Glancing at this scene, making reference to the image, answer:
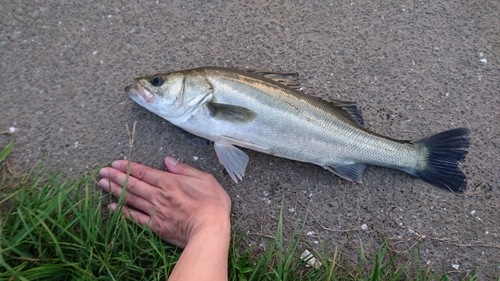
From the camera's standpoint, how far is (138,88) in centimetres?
262

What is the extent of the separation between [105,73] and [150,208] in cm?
122

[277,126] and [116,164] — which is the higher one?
[277,126]

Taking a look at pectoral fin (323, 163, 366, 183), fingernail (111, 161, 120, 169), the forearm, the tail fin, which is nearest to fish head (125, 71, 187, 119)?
fingernail (111, 161, 120, 169)

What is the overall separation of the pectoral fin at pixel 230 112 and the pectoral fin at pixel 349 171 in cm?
74

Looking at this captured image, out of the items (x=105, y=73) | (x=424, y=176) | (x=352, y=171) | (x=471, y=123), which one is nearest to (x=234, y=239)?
(x=352, y=171)

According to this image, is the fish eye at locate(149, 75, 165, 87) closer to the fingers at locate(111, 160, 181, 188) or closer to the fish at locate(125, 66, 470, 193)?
the fish at locate(125, 66, 470, 193)

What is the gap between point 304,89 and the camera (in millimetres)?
3066

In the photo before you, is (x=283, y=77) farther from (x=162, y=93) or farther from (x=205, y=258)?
(x=205, y=258)

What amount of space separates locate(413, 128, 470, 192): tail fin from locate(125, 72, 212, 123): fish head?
1.70 metres

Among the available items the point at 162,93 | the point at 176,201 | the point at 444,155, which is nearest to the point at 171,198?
the point at 176,201

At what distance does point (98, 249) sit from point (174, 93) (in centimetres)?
126

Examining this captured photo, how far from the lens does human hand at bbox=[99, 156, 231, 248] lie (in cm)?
263

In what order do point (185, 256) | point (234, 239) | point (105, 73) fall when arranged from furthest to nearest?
point (105, 73), point (234, 239), point (185, 256)

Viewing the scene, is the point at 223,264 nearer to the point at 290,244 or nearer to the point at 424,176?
the point at 290,244
